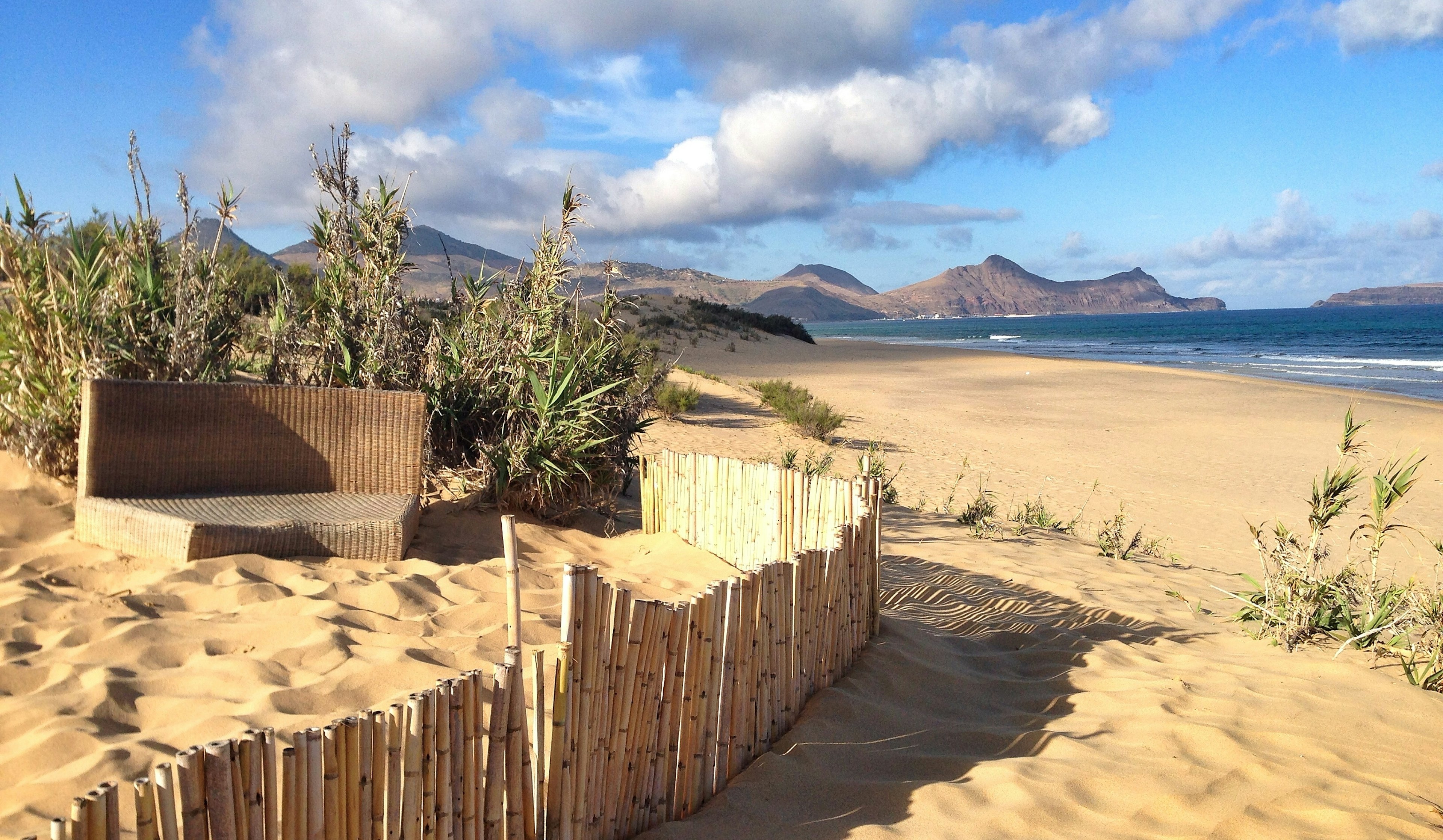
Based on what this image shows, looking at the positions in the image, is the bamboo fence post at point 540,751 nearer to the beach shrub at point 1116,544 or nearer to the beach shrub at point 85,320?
the beach shrub at point 85,320

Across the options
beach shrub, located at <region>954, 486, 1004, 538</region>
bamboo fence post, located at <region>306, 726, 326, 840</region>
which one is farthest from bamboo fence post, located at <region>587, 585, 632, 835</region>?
beach shrub, located at <region>954, 486, 1004, 538</region>

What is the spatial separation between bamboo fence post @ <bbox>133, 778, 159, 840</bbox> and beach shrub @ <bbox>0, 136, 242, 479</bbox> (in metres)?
3.67

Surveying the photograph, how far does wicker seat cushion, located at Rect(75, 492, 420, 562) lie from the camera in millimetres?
3666

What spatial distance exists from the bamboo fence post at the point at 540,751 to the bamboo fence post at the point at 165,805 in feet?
2.30

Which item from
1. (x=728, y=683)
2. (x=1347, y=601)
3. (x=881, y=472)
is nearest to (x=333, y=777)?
(x=728, y=683)

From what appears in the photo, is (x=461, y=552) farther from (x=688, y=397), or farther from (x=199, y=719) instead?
(x=688, y=397)

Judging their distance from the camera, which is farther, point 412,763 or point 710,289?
point 710,289

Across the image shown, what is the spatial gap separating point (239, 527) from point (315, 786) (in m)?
2.45

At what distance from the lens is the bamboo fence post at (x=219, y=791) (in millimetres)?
1542

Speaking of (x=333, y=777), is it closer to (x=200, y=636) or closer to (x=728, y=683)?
(x=728, y=683)

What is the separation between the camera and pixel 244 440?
4.41m

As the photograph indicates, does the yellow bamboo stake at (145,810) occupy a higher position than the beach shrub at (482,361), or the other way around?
the beach shrub at (482,361)

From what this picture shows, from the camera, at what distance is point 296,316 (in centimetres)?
546

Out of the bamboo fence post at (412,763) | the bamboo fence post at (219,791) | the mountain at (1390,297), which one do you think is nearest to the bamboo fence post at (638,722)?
the bamboo fence post at (412,763)
